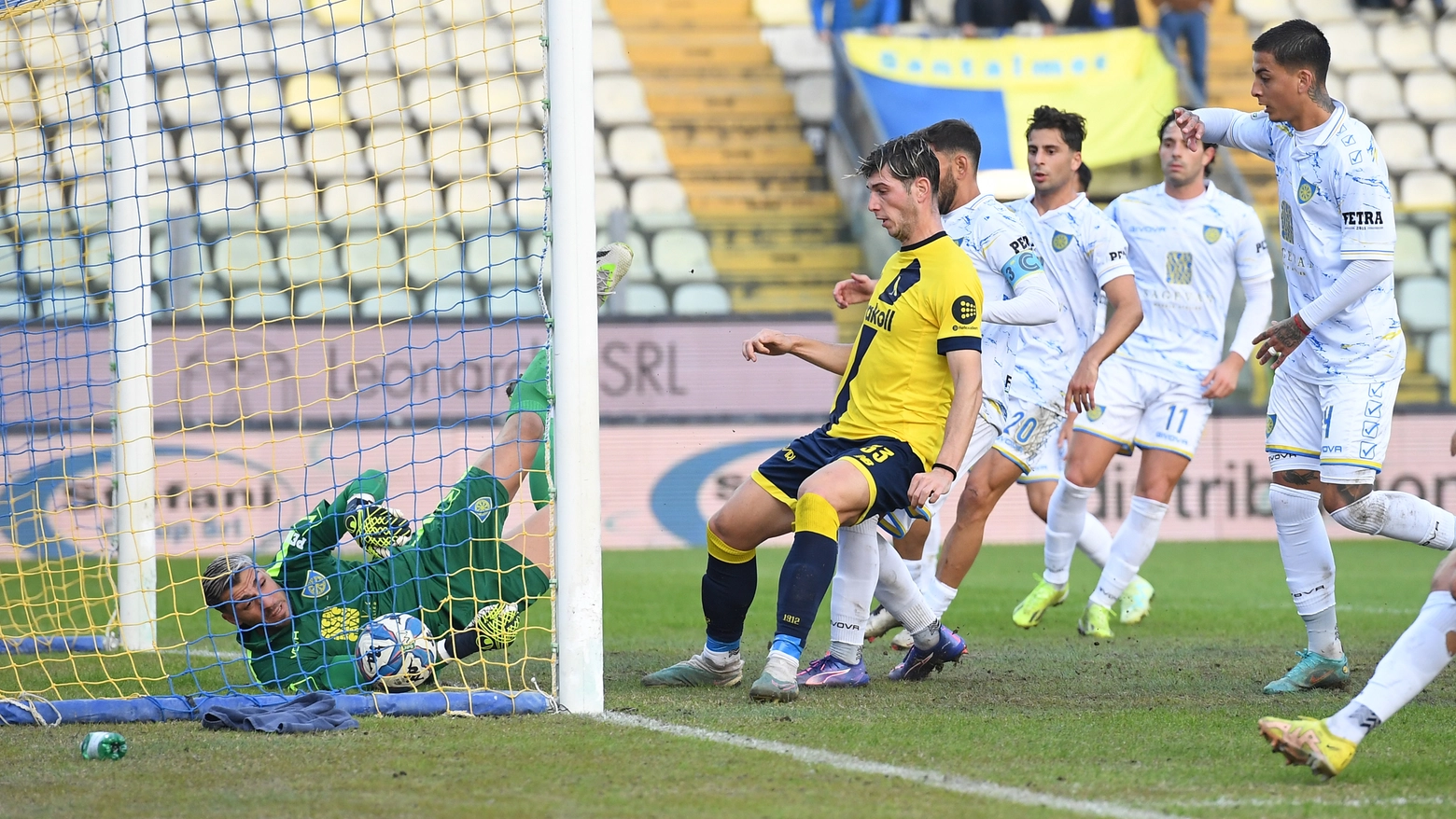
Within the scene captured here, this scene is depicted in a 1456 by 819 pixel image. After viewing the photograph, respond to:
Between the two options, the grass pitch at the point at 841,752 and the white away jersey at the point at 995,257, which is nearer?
the grass pitch at the point at 841,752

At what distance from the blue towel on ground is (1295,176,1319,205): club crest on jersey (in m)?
3.75

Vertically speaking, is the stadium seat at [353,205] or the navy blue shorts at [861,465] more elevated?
the stadium seat at [353,205]

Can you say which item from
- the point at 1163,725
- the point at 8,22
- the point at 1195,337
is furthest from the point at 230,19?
the point at 1163,725

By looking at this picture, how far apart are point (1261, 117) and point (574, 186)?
2.65 metres

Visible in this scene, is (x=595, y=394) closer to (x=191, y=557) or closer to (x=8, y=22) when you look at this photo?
(x=8, y=22)

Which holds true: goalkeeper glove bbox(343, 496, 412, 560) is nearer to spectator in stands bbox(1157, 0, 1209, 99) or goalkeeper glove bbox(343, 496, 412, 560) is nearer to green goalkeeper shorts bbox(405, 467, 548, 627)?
Answer: green goalkeeper shorts bbox(405, 467, 548, 627)

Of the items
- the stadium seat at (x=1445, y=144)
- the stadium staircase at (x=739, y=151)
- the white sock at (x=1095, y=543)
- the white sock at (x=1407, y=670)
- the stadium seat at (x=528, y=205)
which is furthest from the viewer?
the stadium seat at (x=1445, y=144)

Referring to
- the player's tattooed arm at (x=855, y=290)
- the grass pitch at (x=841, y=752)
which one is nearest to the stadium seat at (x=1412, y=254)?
the grass pitch at (x=841, y=752)

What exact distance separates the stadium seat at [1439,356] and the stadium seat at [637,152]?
27.4ft

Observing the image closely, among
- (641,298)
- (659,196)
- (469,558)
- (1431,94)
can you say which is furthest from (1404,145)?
(469,558)

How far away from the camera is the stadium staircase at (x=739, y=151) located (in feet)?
54.2

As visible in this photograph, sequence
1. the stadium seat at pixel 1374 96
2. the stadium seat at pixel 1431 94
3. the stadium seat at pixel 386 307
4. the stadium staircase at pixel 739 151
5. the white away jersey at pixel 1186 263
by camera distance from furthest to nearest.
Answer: the stadium seat at pixel 1431 94 → the stadium seat at pixel 1374 96 → the stadium staircase at pixel 739 151 → the stadium seat at pixel 386 307 → the white away jersey at pixel 1186 263

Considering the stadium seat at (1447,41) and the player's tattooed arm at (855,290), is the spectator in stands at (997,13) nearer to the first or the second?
the stadium seat at (1447,41)

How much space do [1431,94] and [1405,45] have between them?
926mm
